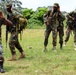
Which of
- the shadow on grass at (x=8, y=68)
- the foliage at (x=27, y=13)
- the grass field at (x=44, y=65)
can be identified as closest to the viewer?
the grass field at (x=44, y=65)

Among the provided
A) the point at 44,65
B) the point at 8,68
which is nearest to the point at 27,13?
the point at 44,65

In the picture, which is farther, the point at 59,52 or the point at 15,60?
the point at 59,52

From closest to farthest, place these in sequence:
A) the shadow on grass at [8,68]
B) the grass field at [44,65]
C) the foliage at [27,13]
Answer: the grass field at [44,65]
the shadow on grass at [8,68]
the foliage at [27,13]

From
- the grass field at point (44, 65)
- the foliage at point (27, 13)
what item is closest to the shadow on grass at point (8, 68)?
the grass field at point (44, 65)

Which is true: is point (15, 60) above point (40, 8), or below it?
above

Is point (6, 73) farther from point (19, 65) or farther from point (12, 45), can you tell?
point (12, 45)

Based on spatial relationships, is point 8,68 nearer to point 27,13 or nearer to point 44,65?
point 44,65

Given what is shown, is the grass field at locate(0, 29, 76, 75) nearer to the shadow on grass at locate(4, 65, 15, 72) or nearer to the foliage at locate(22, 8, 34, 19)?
the shadow on grass at locate(4, 65, 15, 72)

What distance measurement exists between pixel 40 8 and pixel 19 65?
122 ft

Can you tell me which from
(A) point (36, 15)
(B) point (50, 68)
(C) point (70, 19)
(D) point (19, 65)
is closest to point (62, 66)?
(B) point (50, 68)

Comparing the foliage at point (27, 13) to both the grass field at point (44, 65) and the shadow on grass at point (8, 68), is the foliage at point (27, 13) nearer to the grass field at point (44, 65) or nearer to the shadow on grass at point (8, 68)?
the grass field at point (44, 65)

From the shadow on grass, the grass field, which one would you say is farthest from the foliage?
the shadow on grass

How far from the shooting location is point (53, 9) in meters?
14.4

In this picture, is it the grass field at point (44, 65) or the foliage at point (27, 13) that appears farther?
the foliage at point (27, 13)
